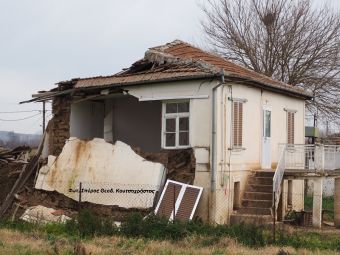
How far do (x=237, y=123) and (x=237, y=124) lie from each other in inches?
1.4

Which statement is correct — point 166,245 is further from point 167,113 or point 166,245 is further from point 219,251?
point 167,113

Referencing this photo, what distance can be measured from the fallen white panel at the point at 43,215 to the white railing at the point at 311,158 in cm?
860

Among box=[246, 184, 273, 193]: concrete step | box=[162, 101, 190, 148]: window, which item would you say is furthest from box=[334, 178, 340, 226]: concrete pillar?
box=[162, 101, 190, 148]: window

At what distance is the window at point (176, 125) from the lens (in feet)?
63.6

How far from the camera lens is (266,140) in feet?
72.8

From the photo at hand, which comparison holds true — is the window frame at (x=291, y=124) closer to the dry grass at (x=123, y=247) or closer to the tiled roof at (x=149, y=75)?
the tiled roof at (x=149, y=75)

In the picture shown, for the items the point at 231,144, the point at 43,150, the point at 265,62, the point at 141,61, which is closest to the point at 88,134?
the point at 43,150

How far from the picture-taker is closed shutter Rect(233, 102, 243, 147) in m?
19.7

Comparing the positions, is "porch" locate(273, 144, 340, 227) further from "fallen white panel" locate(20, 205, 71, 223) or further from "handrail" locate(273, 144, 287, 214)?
"fallen white panel" locate(20, 205, 71, 223)

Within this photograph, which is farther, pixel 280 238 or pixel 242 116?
pixel 242 116

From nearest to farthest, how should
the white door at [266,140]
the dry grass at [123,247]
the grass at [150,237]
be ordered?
the dry grass at [123,247] < the grass at [150,237] < the white door at [266,140]

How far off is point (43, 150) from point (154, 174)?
5388 millimetres

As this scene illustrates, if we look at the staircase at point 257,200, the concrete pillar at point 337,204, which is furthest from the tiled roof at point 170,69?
the concrete pillar at point 337,204

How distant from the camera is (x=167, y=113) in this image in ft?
65.2
